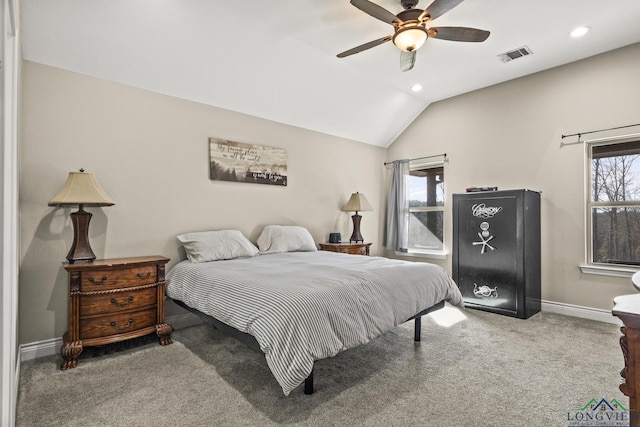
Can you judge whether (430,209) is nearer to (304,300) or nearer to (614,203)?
(614,203)

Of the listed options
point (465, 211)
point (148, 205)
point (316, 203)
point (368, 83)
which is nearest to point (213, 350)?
point (148, 205)

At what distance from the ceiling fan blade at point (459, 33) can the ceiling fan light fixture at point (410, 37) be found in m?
0.09

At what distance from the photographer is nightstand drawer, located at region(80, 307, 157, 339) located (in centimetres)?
251

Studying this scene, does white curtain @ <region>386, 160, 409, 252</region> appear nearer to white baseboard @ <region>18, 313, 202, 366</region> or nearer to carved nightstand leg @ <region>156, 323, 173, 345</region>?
carved nightstand leg @ <region>156, 323, 173, 345</region>

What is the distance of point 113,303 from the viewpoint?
2627mm

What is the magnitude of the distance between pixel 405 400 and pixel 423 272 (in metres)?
1.06

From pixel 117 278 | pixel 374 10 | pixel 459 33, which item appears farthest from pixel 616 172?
pixel 117 278

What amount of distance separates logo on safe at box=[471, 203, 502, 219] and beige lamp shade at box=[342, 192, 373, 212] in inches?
58.9

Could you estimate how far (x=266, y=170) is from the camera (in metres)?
4.16

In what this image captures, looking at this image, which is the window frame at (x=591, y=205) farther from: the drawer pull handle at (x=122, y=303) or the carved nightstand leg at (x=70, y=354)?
the carved nightstand leg at (x=70, y=354)

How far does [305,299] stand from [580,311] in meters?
3.57

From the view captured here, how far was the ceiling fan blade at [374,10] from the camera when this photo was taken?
232cm

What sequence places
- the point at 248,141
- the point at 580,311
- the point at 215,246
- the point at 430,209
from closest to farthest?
the point at 215,246, the point at 580,311, the point at 248,141, the point at 430,209

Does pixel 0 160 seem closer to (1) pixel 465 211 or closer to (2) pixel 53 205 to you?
(2) pixel 53 205
